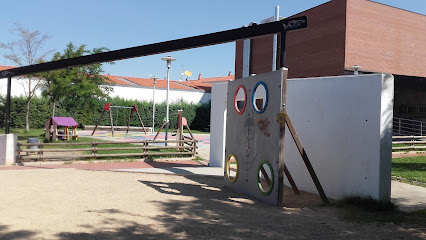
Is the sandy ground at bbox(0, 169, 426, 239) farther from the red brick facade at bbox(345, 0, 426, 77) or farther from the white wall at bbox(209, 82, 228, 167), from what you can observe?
the red brick facade at bbox(345, 0, 426, 77)

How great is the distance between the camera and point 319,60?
2792 cm

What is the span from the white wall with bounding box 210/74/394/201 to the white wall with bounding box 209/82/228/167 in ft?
12.0

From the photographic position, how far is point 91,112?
3456 cm

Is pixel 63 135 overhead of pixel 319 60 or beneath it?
beneath

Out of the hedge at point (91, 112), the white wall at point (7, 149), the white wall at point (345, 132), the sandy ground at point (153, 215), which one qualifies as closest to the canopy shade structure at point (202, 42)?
the white wall at point (345, 132)

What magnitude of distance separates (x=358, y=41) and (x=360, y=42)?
0.56ft

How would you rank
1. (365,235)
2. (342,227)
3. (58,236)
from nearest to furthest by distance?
(58,236)
(365,235)
(342,227)

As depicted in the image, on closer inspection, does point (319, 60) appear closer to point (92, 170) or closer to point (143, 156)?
point (143, 156)

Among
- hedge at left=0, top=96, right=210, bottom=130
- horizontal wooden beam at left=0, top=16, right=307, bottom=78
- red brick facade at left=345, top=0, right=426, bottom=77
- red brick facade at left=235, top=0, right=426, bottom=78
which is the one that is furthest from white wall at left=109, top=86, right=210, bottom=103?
horizontal wooden beam at left=0, top=16, right=307, bottom=78

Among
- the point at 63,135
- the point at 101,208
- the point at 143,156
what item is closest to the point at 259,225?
the point at 101,208

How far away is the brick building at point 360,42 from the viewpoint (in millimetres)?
26234

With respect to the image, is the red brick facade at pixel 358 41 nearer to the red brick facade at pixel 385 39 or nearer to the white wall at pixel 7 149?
the red brick facade at pixel 385 39

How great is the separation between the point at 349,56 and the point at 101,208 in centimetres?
2312

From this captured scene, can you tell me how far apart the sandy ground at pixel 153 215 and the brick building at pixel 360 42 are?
20.6 meters
